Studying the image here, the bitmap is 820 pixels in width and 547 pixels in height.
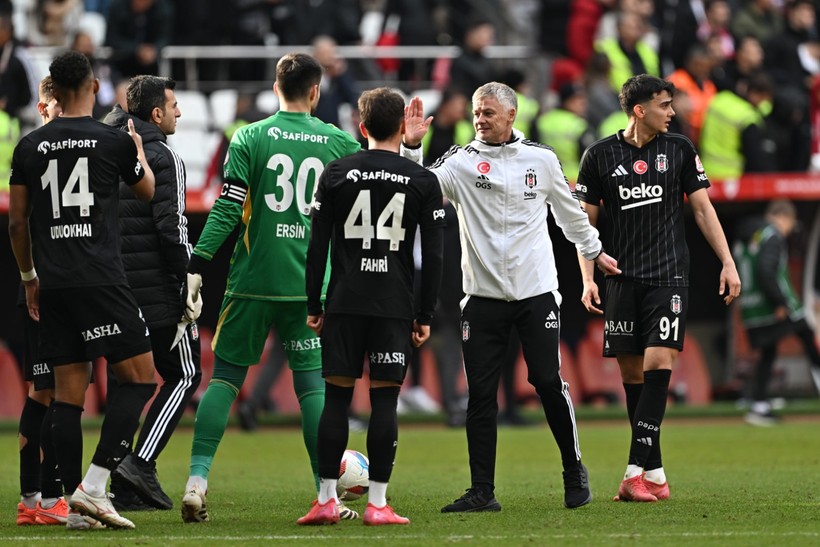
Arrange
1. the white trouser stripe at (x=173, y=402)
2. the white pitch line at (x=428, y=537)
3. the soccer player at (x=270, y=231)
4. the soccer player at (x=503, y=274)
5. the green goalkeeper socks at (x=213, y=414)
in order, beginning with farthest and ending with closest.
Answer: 1. the white trouser stripe at (x=173, y=402)
2. the soccer player at (x=503, y=274)
3. the soccer player at (x=270, y=231)
4. the green goalkeeper socks at (x=213, y=414)
5. the white pitch line at (x=428, y=537)

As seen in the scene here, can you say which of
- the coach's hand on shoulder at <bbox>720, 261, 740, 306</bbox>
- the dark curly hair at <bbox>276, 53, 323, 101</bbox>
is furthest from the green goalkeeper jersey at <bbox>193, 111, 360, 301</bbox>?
the coach's hand on shoulder at <bbox>720, 261, 740, 306</bbox>

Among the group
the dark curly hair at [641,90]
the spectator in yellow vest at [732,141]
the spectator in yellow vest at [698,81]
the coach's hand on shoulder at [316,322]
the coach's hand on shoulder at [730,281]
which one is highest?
the spectator in yellow vest at [698,81]

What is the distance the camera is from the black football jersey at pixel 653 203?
847cm

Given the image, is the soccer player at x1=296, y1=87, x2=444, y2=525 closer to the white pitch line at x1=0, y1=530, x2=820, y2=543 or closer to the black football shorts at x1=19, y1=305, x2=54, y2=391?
the white pitch line at x1=0, y1=530, x2=820, y2=543

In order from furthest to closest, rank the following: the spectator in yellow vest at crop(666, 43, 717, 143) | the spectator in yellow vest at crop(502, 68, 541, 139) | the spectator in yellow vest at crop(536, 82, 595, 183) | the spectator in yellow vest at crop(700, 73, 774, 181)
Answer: the spectator in yellow vest at crop(666, 43, 717, 143) < the spectator in yellow vest at crop(700, 73, 774, 181) < the spectator in yellow vest at crop(502, 68, 541, 139) < the spectator in yellow vest at crop(536, 82, 595, 183)

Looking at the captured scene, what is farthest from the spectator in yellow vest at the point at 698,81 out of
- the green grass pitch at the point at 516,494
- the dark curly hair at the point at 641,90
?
the dark curly hair at the point at 641,90

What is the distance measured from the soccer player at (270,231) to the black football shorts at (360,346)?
56 centimetres

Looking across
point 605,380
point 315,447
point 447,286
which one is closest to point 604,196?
point 315,447

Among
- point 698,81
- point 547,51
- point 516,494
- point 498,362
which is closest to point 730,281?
point 498,362

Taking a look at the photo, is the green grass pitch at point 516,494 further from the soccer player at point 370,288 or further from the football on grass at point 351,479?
the soccer player at point 370,288

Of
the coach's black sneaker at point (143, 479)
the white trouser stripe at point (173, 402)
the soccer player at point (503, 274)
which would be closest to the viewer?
the soccer player at point (503, 274)

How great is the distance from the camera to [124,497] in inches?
327

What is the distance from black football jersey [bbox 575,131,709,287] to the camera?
27.8ft

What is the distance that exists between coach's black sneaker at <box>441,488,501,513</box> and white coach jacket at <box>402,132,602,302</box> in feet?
3.57
